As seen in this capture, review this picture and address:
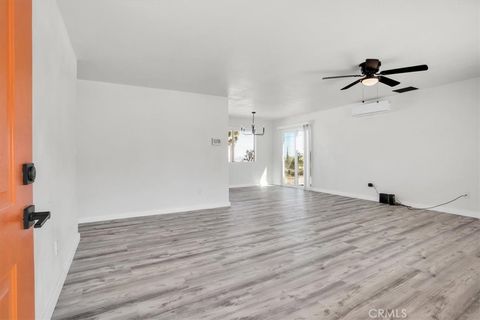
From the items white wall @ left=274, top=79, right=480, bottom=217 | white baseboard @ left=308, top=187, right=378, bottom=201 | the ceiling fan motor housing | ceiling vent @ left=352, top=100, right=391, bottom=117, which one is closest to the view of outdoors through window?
white baseboard @ left=308, top=187, right=378, bottom=201

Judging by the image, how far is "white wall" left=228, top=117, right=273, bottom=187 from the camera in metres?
8.55

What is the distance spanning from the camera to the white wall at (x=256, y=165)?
855 centimetres

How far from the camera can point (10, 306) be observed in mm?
721

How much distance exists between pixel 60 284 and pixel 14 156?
72.6 inches

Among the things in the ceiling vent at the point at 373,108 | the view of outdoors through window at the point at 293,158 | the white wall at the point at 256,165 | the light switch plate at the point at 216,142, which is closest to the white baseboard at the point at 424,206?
the view of outdoors through window at the point at 293,158

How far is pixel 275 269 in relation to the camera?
2404 mm

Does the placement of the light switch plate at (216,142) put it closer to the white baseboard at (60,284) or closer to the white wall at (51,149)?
the white wall at (51,149)

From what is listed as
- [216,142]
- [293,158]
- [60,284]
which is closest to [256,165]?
[293,158]

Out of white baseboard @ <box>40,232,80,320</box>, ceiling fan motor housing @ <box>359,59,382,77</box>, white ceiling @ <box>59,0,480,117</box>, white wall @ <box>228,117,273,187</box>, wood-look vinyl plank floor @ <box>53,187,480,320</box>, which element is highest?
white ceiling @ <box>59,0,480,117</box>

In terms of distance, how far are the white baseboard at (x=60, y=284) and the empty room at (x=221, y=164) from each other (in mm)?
38

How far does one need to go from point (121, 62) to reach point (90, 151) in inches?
68.0

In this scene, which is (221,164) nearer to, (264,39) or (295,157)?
(264,39)

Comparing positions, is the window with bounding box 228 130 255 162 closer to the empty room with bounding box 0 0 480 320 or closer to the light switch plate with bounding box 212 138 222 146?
the empty room with bounding box 0 0 480 320

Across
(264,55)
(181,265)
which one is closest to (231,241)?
(181,265)
